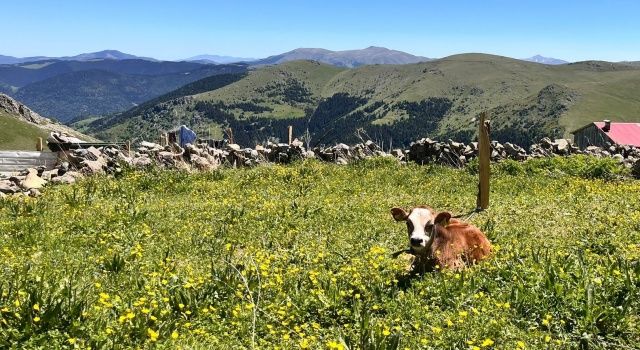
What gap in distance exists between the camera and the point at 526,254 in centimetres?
1052

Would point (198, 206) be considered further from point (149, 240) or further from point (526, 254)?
point (526, 254)

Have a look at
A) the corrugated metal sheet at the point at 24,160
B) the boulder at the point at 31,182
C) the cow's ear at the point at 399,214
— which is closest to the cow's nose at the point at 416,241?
the cow's ear at the point at 399,214

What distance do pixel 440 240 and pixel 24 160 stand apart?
2260 centimetres

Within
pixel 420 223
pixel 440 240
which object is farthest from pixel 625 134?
pixel 420 223

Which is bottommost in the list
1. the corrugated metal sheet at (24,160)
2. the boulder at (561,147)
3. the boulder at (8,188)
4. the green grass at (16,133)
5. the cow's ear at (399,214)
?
the green grass at (16,133)

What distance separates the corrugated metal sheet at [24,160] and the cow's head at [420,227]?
865 inches

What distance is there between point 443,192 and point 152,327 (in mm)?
15586

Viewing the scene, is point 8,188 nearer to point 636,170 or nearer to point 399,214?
point 399,214

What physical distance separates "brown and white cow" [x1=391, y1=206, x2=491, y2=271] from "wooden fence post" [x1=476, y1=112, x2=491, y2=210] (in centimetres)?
644

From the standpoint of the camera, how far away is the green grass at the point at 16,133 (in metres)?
167

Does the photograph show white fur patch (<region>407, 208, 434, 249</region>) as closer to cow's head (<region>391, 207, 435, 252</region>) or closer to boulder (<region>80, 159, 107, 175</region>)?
cow's head (<region>391, 207, 435, 252</region>)

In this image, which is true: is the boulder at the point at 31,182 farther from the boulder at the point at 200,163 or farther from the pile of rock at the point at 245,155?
the boulder at the point at 200,163

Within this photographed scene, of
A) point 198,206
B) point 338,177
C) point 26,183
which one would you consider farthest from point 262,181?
point 26,183

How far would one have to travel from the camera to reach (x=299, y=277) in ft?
30.9
